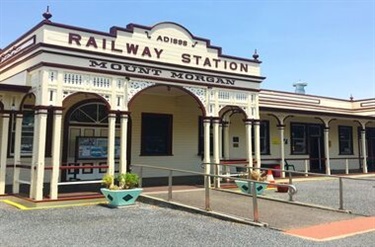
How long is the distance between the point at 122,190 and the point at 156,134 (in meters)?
6.44

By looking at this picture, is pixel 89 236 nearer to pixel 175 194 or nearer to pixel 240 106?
pixel 175 194

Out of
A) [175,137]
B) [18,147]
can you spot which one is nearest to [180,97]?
[175,137]

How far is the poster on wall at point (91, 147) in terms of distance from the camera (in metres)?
14.4

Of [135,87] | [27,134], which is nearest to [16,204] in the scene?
[27,134]

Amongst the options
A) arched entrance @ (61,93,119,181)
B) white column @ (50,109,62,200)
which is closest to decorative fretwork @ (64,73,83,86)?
white column @ (50,109,62,200)

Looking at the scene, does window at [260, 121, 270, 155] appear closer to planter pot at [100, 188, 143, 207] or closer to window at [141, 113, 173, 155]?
window at [141, 113, 173, 155]

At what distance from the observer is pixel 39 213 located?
30.1 feet

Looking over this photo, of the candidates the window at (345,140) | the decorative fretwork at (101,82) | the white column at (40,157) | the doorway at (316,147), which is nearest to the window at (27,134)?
the white column at (40,157)

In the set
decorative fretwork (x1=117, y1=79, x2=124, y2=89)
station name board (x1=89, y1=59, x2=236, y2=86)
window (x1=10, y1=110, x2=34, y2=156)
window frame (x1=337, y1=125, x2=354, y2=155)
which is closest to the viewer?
station name board (x1=89, y1=59, x2=236, y2=86)

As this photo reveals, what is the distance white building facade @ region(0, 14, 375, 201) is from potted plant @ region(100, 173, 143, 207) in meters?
0.65

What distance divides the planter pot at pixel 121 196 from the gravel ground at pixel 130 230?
0.49 metres

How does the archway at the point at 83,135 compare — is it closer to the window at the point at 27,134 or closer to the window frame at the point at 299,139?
the window at the point at 27,134

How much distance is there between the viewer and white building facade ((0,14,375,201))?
1059cm

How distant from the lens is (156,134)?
16.4m
